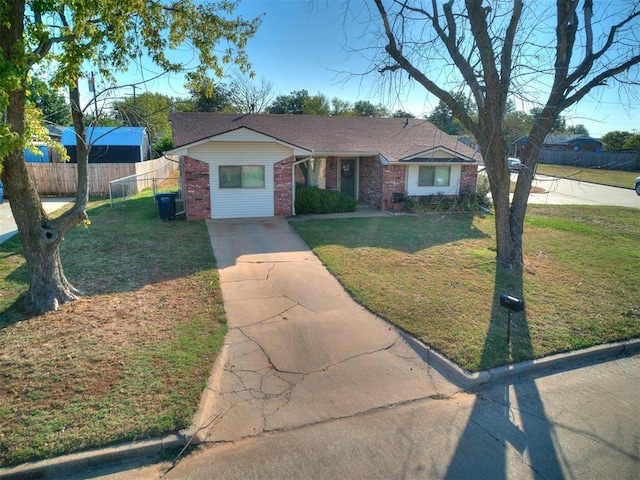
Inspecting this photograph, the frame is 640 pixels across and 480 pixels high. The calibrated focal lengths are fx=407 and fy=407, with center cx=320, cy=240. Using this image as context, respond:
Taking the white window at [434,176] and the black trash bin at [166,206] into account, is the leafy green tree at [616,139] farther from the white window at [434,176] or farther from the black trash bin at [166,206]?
the black trash bin at [166,206]

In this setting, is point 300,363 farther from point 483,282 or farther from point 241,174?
point 241,174

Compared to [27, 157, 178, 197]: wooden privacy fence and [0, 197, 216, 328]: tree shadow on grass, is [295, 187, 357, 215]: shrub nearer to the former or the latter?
[0, 197, 216, 328]: tree shadow on grass

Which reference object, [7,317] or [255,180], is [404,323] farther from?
[255,180]

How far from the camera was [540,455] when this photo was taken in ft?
12.5

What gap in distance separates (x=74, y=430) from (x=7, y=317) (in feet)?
10.7

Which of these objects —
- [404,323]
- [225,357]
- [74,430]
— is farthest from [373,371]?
[74,430]

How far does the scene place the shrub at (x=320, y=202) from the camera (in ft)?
51.8

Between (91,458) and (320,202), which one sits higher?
(320,202)

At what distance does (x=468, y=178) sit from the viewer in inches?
702

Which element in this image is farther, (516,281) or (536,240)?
(536,240)

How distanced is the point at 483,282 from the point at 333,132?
41.0 feet

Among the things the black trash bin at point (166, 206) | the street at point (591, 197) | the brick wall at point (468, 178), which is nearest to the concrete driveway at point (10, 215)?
the black trash bin at point (166, 206)

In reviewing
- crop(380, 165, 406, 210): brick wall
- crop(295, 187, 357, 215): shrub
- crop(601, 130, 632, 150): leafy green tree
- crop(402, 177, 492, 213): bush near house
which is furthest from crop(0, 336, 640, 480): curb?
crop(601, 130, 632, 150): leafy green tree

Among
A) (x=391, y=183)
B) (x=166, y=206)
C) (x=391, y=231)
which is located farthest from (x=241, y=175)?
(x=391, y=183)
